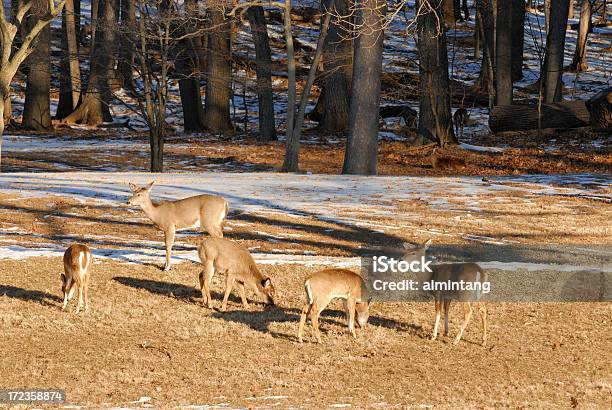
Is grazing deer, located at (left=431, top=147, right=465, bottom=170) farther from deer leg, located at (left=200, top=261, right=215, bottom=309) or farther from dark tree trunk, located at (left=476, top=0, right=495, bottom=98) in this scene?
deer leg, located at (left=200, top=261, right=215, bottom=309)

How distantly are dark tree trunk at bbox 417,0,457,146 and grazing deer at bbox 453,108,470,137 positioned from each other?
19.9 ft

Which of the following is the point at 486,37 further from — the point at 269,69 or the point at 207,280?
the point at 207,280

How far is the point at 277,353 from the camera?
31.1 feet

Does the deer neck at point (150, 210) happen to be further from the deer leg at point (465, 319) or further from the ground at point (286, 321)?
the deer leg at point (465, 319)

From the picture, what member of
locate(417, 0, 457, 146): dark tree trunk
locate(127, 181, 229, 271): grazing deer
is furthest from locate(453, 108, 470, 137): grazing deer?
locate(127, 181, 229, 271): grazing deer

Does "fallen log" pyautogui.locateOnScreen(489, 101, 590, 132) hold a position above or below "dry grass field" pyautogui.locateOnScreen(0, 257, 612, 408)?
above

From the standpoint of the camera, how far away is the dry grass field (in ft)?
27.2

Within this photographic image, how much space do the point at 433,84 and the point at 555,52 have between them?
9012mm

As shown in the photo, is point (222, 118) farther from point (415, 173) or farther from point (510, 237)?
point (510, 237)

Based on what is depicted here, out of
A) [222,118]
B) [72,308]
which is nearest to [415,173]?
[222,118]

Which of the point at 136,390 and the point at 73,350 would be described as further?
the point at 73,350

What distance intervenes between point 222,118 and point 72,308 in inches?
1032

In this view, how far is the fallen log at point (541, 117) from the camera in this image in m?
32.2

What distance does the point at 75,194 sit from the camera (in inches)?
718
